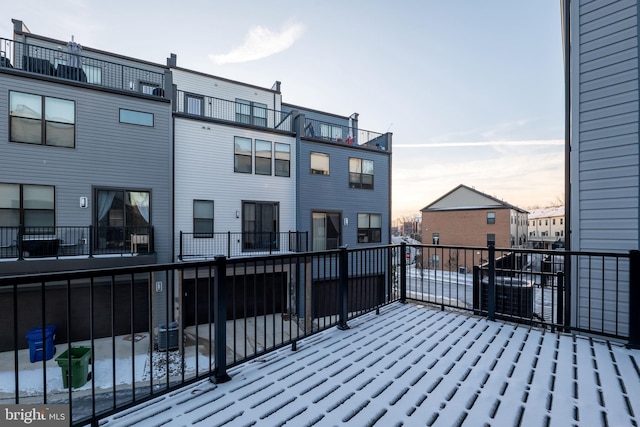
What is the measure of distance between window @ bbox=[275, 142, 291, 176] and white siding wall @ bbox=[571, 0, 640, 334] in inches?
380

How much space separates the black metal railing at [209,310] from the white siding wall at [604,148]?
4 cm

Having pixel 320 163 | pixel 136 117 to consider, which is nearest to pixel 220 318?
pixel 136 117

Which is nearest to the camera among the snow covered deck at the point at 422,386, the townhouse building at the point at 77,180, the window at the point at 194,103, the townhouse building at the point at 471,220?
the snow covered deck at the point at 422,386

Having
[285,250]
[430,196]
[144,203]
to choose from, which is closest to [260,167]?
[285,250]

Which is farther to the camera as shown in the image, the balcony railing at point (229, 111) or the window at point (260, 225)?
the balcony railing at point (229, 111)

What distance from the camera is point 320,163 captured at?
12.7m

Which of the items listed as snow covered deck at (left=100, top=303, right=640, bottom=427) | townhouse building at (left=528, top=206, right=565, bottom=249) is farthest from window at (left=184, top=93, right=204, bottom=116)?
townhouse building at (left=528, top=206, right=565, bottom=249)

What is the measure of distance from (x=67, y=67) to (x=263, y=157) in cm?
675

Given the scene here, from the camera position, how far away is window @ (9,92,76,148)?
779 cm

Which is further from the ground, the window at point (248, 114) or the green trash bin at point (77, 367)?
the window at point (248, 114)

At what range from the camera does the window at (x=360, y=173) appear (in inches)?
533

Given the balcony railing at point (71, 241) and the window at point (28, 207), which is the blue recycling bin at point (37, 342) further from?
the window at point (28, 207)

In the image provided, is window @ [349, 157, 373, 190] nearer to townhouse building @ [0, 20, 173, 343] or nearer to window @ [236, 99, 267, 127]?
window @ [236, 99, 267, 127]

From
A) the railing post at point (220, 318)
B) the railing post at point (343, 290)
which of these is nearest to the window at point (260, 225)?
the railing post at point (343, 290)
